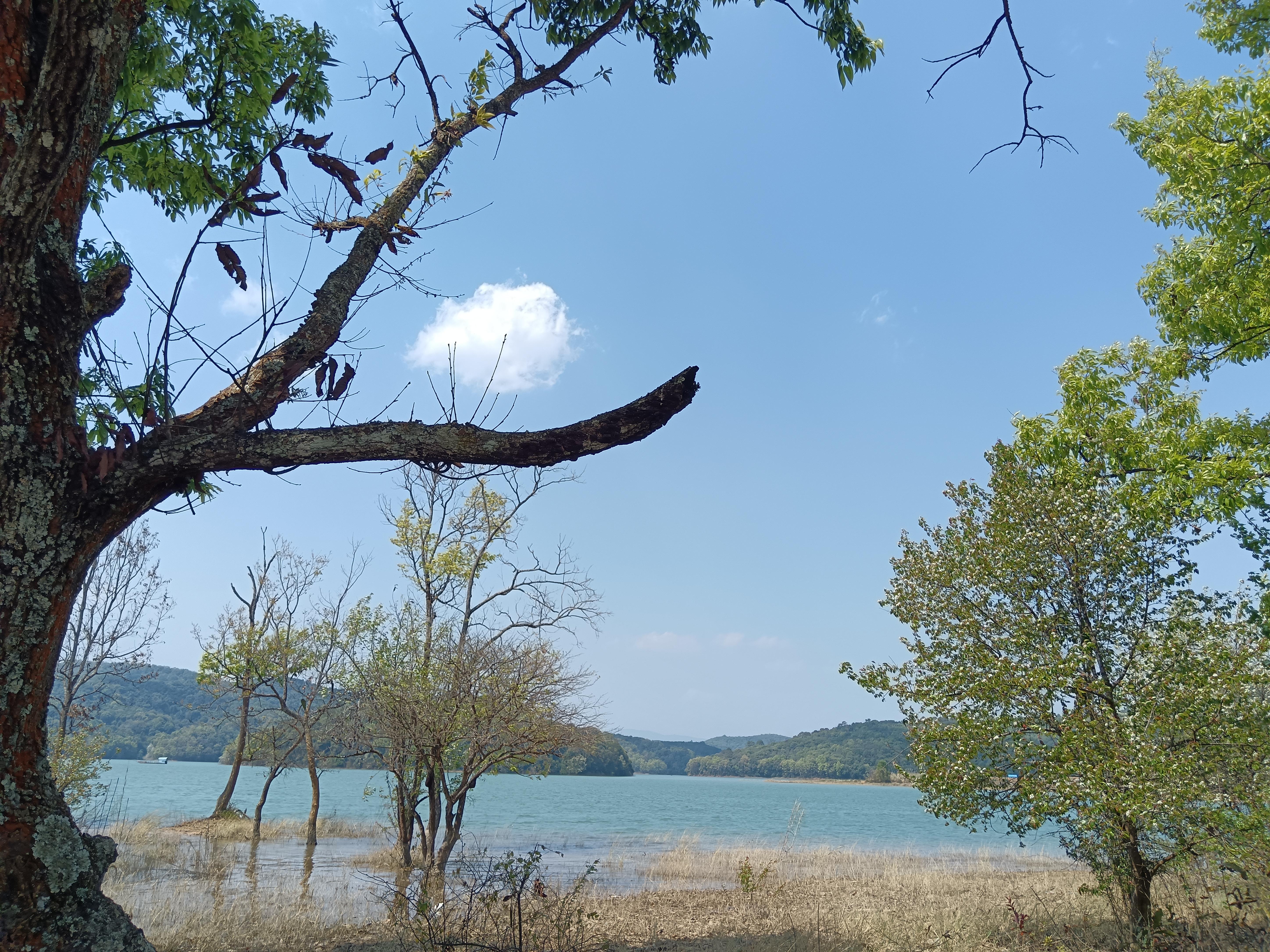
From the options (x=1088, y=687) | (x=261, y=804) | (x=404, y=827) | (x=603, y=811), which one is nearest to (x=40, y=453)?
(x=1088, y=687)

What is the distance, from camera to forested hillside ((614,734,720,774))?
420 ft

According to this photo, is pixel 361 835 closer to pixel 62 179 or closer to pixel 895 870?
pixel 895 870

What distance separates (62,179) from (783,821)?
53615 millimetres

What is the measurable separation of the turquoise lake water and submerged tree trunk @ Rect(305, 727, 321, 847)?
71.5 inches

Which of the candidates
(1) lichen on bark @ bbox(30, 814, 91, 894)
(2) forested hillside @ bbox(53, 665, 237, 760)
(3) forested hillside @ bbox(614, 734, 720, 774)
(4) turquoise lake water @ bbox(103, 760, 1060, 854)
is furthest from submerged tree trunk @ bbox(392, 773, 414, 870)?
(3) forested hillside @ bbox(614, 734, 720, 774)

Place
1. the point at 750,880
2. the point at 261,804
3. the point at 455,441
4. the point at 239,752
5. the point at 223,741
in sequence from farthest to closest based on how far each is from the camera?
the point at 223,741 < the point at 239,752 < the point at 261,804 < the point at 750,880 < the point at 455,441

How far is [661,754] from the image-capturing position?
142625 millimetres

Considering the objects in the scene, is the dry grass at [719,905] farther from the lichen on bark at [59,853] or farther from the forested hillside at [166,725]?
the forested hillside at [166,725]

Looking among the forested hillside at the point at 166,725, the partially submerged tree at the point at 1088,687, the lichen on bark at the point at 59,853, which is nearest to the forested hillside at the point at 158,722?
the forested hillside at the point at 166,725

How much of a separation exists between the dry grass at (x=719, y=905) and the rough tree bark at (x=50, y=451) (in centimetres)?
696

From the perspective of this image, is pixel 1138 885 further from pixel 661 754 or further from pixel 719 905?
pixel 661 754

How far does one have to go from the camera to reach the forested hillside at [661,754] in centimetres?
12812

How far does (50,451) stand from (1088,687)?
357 inches

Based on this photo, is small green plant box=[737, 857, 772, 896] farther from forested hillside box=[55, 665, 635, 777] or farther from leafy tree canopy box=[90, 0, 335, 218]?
forested hillside box=[55, 665, 635, 777]
